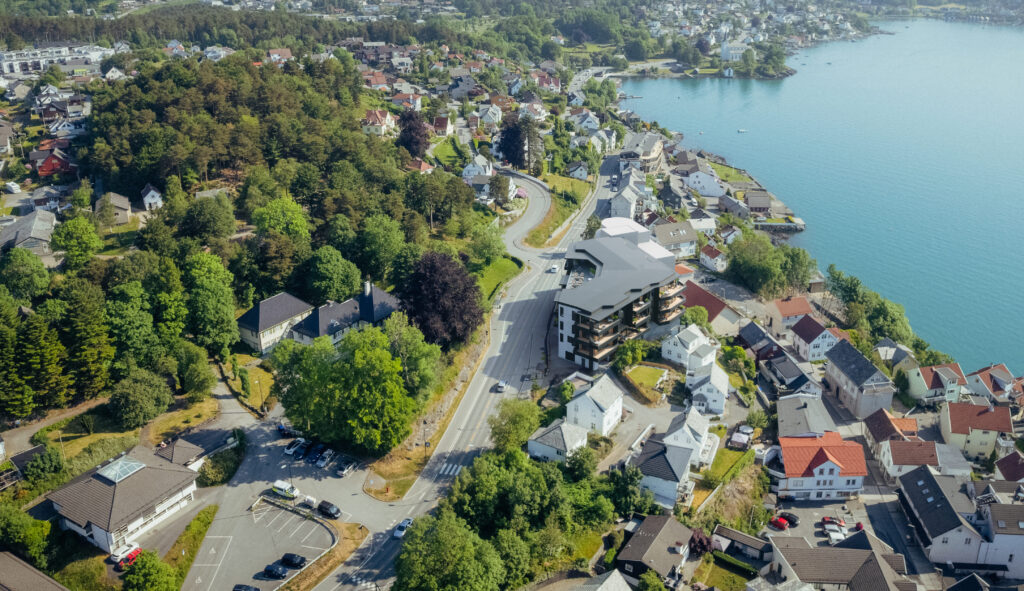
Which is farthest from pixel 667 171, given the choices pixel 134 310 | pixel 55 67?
pixel 55 67

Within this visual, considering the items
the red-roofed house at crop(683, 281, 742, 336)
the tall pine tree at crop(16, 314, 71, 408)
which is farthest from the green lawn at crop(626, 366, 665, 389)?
the tall pine tree at crop(16, 314, 71, 408)

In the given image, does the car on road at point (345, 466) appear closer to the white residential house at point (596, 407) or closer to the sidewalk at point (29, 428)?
the white residential house at point (596, 407)

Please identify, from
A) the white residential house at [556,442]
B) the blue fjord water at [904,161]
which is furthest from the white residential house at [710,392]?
the blue fjord water at [904,161]

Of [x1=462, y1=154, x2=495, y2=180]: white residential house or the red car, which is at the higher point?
[x1=462, y1=154, x2=495, y2=180]: white residential house

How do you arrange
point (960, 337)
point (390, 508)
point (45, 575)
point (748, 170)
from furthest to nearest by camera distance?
point (748, 170) < point (960, 337) < point (390, 508) < point (45, 575)

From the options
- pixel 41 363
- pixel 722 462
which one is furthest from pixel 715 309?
pixel 41 363

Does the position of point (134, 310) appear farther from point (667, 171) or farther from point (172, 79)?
point (667, 171)

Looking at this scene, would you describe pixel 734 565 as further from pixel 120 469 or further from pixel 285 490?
pixel 120 469

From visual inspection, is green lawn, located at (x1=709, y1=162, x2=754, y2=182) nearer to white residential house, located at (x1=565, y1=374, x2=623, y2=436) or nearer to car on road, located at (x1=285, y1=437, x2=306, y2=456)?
white residential house, located at (x1=565, y1=374, x2=623, y2=436)
